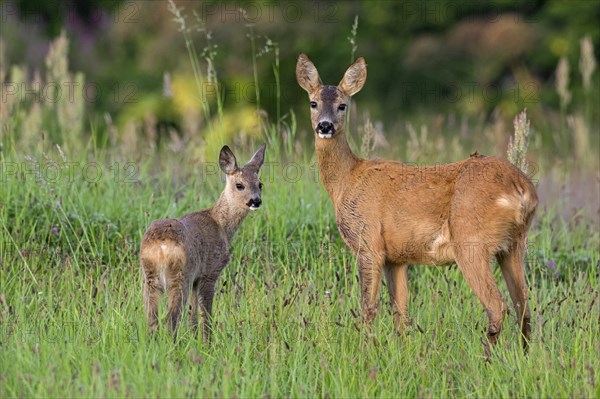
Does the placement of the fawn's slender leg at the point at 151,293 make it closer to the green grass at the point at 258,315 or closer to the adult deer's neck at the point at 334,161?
A: the green grass at the point at 258,315

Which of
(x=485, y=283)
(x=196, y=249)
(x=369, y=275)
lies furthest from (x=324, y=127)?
(x=485, y=283)

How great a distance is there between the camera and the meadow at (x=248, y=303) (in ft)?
16.5

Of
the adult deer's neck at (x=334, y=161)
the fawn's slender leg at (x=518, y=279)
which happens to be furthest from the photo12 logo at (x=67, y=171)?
the fawn's slender leg at (x=518, y=279)

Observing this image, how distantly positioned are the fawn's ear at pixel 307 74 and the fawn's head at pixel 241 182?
701mm

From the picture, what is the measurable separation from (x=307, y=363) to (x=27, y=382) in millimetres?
1422

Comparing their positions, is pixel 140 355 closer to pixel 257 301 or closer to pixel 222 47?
pixel 257 301

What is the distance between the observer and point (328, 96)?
6734mm

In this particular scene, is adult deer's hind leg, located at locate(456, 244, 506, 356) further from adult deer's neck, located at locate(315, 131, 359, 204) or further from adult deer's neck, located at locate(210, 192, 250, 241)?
adult deer's neck, located at locate(210, 192, 250, 241)

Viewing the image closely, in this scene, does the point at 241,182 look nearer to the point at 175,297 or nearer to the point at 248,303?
the point at 248,303

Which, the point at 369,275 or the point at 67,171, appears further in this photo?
the point at 67,171

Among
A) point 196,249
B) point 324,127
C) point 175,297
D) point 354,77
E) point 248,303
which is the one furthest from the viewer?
point 354,77

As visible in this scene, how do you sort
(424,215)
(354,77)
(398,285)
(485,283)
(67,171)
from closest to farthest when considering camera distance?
(485,283)
(424,215)
(398,285)
(354,77)
(67,171)

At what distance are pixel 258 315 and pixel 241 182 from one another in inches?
40.9

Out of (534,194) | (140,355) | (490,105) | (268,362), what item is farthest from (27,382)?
(490,105)
